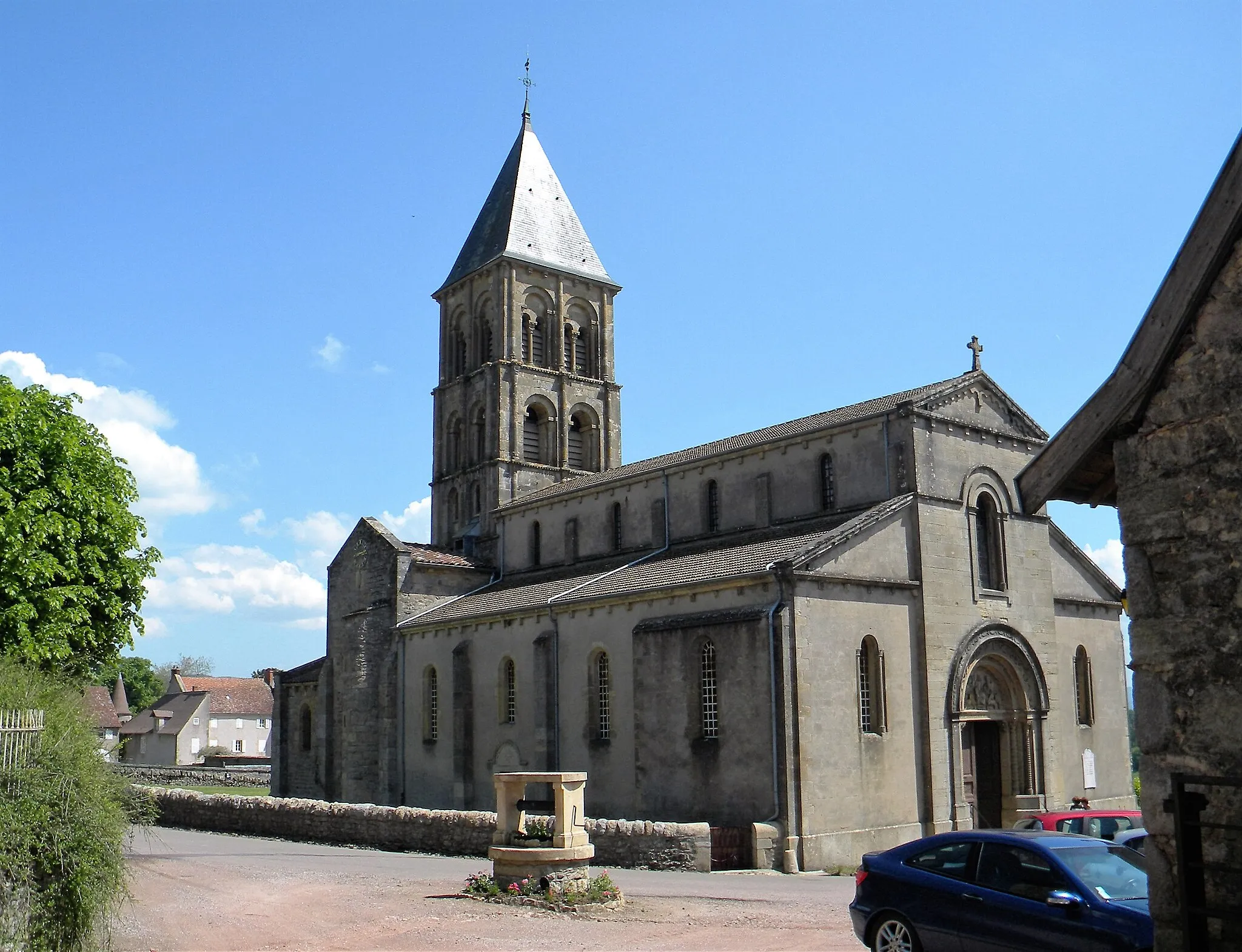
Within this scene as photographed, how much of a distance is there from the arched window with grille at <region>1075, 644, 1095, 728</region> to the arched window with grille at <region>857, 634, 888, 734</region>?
25.2 feet

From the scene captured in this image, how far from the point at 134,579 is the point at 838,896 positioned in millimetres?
16576

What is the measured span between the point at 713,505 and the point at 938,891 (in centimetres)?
2208

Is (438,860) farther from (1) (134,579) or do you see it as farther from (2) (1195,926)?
(2) (1195,926)

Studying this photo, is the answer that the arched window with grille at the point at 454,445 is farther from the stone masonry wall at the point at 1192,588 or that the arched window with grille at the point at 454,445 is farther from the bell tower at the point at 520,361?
the stone masonry wall at the point at 1192,588

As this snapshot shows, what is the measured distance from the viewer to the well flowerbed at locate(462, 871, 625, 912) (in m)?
16.5

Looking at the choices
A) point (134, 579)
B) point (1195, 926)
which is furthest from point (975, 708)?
point (1195, 926)

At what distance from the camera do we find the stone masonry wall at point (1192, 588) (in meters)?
7.35

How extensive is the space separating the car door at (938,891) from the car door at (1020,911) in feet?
0.45

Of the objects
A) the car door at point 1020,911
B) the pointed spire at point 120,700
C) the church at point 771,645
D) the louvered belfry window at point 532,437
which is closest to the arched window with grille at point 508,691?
A: the church at point 771,645

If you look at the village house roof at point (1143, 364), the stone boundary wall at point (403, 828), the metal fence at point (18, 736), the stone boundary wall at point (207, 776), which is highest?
the village house roof at point (1143, 364)

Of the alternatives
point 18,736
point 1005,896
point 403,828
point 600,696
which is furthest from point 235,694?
point 1005,896

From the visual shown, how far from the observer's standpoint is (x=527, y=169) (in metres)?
49.7

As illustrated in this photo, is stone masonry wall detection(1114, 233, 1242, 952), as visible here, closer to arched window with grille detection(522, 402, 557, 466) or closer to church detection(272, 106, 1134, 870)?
church detection(272, 106, 1134, 870)

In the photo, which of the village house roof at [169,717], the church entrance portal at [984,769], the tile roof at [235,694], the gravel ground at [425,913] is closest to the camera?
the gravel ground at [425,913]
